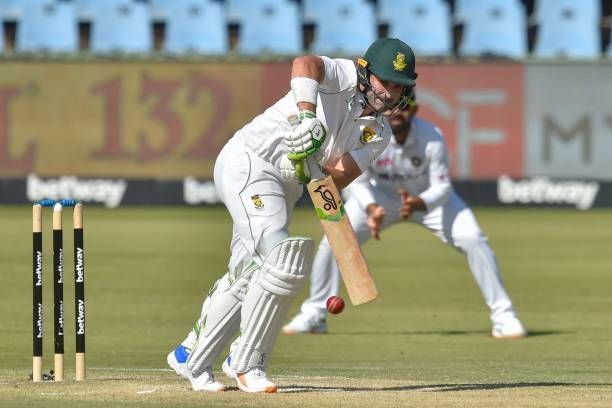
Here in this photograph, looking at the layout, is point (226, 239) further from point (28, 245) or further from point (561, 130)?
point (561, 130)

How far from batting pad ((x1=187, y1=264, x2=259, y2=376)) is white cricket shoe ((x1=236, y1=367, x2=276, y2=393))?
0.65 feet

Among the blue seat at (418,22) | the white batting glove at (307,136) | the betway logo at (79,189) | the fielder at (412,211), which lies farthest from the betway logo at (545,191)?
the white batting glove at (307,136)

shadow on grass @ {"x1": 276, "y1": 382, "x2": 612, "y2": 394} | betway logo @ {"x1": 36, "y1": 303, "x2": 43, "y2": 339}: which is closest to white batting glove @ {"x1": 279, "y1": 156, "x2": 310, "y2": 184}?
shadow on grass @ {"x1": 276, "y1": 382, "x2": 612, "y2": 394}

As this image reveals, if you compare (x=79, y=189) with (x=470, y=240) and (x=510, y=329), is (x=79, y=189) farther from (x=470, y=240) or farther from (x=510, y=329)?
(x=510, y=329)

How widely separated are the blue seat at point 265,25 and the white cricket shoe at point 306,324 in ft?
45.7

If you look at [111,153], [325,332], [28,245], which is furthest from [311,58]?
[111,153]

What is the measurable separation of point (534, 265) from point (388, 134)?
850 cm

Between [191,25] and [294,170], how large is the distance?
17.7m

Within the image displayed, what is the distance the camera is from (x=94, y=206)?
21375 millimetres

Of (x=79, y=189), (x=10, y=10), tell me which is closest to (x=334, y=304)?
(x=79, y=189)

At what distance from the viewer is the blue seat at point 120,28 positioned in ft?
76.3

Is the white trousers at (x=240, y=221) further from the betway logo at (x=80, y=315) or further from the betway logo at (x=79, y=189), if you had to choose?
the betway logo at (x=79, y=189)

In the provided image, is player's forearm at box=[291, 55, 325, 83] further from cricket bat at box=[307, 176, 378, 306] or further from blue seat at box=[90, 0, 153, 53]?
blue seat at box=[90, 0, 153, 53]

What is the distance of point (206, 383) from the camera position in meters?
6.41
